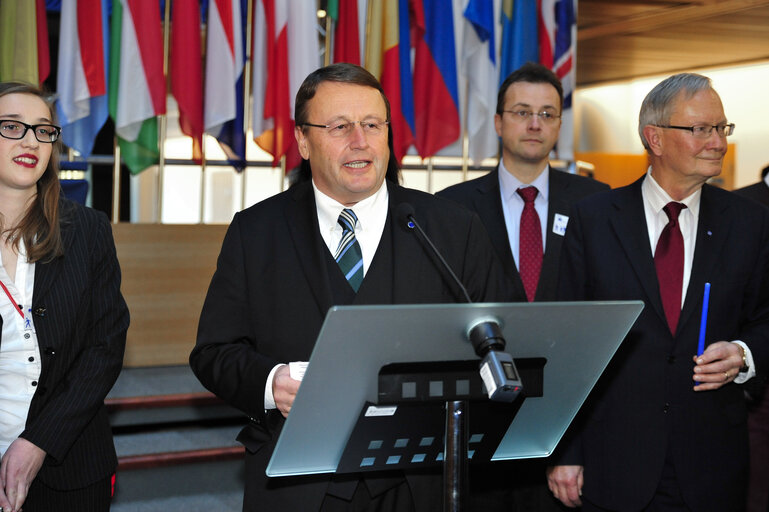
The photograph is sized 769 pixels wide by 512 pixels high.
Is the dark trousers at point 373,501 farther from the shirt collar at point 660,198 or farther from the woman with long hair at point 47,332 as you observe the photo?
the shirt collar at point 660,198

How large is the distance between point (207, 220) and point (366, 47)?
2312 mm

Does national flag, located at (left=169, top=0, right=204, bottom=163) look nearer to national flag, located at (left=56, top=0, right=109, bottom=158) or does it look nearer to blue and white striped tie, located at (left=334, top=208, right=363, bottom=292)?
national flag, located at (left=56, top=0, right=109, bottom=158)

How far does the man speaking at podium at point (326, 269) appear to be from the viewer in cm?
180

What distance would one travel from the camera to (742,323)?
235 cm

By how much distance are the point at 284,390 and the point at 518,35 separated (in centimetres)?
484

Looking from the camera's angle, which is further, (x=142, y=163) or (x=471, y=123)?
(x=471, y=123)

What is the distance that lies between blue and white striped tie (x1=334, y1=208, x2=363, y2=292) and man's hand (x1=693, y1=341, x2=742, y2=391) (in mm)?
944

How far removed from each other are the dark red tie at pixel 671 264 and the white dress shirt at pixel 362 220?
0.83 metres

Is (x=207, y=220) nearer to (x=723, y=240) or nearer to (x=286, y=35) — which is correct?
(x=286, y=35)

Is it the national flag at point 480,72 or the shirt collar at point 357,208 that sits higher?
the national flag at point 480,72

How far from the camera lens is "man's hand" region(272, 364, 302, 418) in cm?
160

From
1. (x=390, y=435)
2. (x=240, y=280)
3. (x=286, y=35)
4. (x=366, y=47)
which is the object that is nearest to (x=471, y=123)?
(x=366, y=47)

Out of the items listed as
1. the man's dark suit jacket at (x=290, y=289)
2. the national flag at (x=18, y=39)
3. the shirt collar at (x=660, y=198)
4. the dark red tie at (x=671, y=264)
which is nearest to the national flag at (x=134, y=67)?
the national flag at (x=18, y=39)

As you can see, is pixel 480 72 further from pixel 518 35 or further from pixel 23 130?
pixel 23 130
